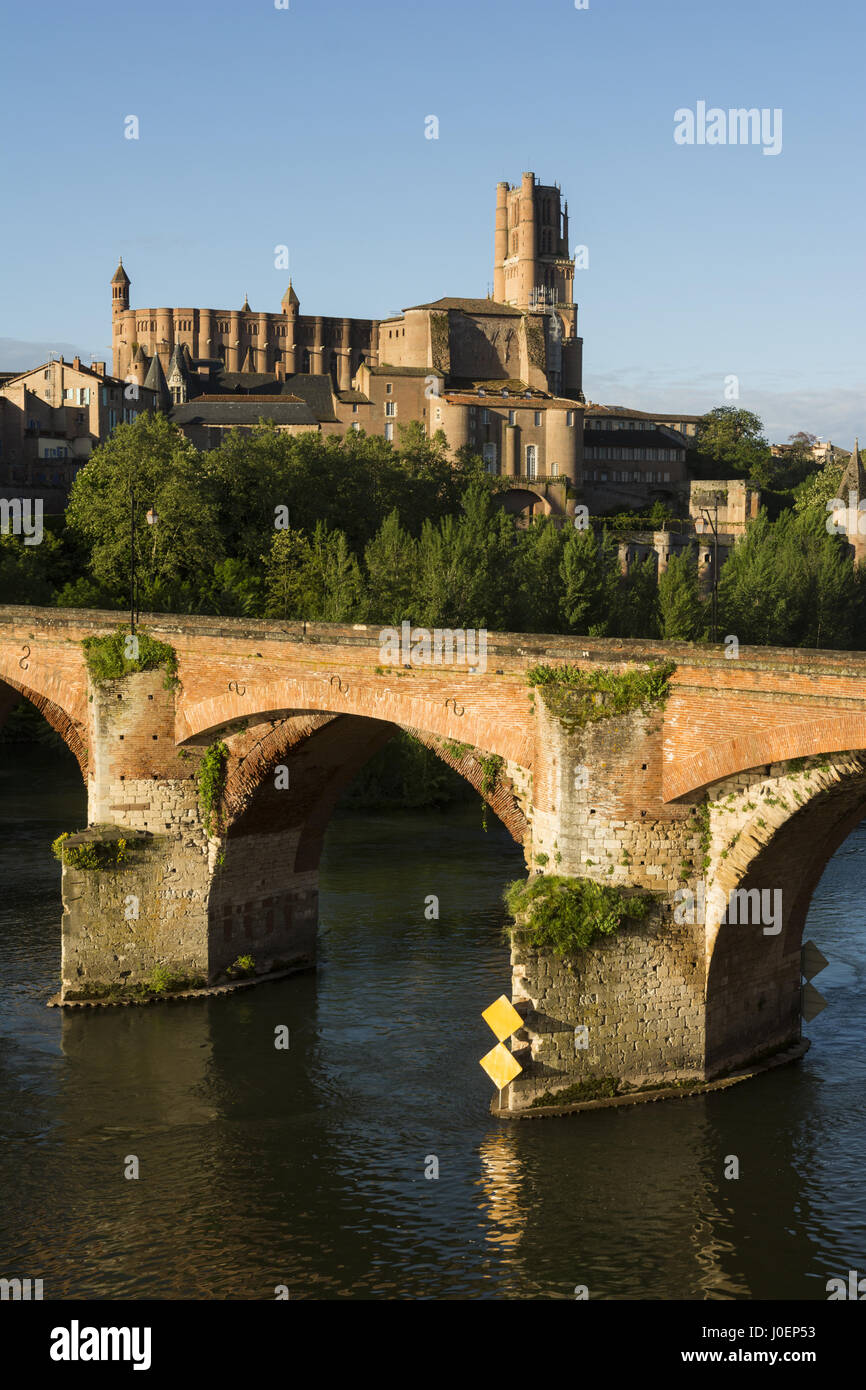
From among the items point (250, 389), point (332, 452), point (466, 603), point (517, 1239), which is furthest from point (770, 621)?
point (250, 389)

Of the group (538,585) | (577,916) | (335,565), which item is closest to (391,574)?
(335,565)

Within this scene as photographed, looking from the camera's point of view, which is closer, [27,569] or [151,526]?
[27,569]

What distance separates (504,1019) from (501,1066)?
761 millimetres

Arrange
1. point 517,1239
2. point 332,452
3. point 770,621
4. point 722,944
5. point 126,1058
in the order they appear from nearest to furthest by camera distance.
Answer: point 517,1239, point 722,944, point 126,1058, point 770,621, point 332,452

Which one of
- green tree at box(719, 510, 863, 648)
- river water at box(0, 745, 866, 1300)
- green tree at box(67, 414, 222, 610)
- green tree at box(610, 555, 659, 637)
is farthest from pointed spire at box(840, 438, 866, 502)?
river water at box(0, 745, 866, 1300)

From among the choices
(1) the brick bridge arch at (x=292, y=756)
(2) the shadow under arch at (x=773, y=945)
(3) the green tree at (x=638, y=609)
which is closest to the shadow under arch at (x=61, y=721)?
(1) the brick bridge arch at (x=292, y=756)

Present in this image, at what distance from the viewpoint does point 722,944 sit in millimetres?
24062

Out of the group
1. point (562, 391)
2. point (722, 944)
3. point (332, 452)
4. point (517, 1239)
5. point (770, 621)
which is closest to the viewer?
point (517, 1239)

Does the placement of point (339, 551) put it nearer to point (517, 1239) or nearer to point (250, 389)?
point (517, 1239)

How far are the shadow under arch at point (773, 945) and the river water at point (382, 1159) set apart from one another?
34.1 inches

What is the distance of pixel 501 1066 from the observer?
23.8 meters

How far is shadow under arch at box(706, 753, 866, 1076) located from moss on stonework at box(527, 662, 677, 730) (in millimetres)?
2825

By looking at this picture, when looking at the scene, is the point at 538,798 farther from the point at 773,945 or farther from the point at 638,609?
the point at 638,609

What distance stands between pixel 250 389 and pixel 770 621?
88.0 metres
